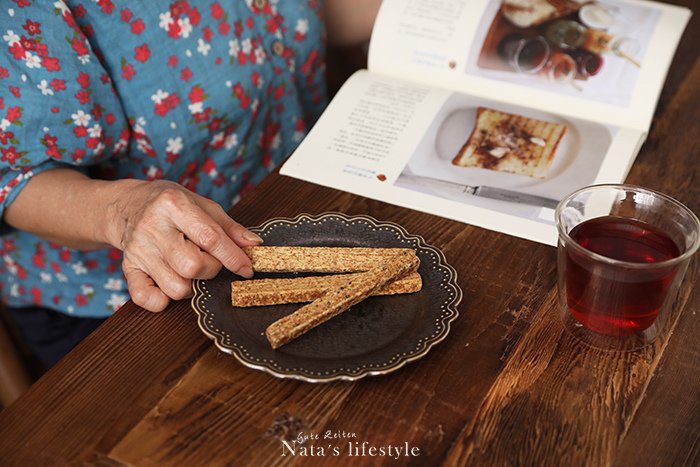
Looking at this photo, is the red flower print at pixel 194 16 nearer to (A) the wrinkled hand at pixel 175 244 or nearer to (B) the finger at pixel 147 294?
(A) the wrinkled hand at pixel 175 244

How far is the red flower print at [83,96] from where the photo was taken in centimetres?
107

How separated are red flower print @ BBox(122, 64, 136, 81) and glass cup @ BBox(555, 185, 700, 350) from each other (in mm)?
644

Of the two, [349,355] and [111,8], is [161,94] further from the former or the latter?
[349,355]

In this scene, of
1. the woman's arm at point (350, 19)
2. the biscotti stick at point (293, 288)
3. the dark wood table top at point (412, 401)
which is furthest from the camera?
the woman's arm at point (350, 19)

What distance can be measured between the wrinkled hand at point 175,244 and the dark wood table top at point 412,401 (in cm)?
3

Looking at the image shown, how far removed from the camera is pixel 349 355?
2.64 feet

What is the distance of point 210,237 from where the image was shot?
2.94ft

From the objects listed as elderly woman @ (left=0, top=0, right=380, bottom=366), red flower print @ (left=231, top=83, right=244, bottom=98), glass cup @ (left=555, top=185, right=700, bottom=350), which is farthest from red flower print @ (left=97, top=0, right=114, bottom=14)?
glass cup @ (left=555, top=185, right=700, bottom=350)

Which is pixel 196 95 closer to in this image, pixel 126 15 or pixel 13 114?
pixel 126 15

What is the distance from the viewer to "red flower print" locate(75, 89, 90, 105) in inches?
42.2

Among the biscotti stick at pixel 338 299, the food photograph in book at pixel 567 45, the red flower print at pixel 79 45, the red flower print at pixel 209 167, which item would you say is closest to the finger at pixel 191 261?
the biscotti stick at pixel 338 299

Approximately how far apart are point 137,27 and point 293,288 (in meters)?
0.52

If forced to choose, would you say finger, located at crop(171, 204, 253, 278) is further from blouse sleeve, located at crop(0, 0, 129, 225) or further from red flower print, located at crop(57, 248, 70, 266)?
red flower print, located at crop(57, 248, 70, 266)

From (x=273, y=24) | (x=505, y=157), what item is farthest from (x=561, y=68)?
A: (x=273, y=24)
